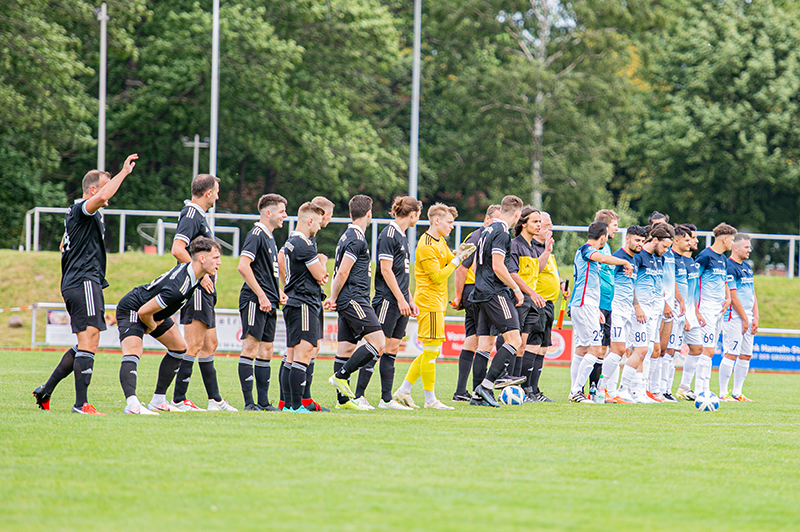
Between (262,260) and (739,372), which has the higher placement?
(262,260)

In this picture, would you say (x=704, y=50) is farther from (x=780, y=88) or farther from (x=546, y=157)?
(x=546, y=157)

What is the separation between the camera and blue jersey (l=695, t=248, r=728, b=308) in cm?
1283

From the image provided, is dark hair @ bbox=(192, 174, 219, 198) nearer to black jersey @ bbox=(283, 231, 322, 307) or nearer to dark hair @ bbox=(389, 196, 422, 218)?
black jersey @ bbox=(283, 231, 322, 307)

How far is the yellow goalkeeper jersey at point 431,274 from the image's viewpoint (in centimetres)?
1053

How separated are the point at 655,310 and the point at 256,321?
5.67m

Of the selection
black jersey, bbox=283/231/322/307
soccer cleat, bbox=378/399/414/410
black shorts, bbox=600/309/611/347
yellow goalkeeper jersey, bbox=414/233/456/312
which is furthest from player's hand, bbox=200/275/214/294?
black shorts, bbox=600/309/611/347

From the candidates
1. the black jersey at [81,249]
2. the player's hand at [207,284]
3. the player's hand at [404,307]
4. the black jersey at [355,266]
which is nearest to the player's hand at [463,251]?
the player's hand at [404,307]

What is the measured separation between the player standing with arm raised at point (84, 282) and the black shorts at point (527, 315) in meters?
5.13

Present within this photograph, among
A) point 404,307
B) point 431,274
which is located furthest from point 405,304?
point 431,274

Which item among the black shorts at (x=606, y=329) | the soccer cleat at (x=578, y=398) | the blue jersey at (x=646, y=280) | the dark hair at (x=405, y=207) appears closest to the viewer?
the dark hair at (x=405, y=207)

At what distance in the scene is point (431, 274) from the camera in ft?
34.6

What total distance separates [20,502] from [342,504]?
5.76 ft

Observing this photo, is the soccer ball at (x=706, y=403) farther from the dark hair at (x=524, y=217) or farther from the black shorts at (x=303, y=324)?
the black shorts at (x=303, y=324)

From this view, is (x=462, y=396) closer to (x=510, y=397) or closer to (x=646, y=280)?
(x=510, y=397)
